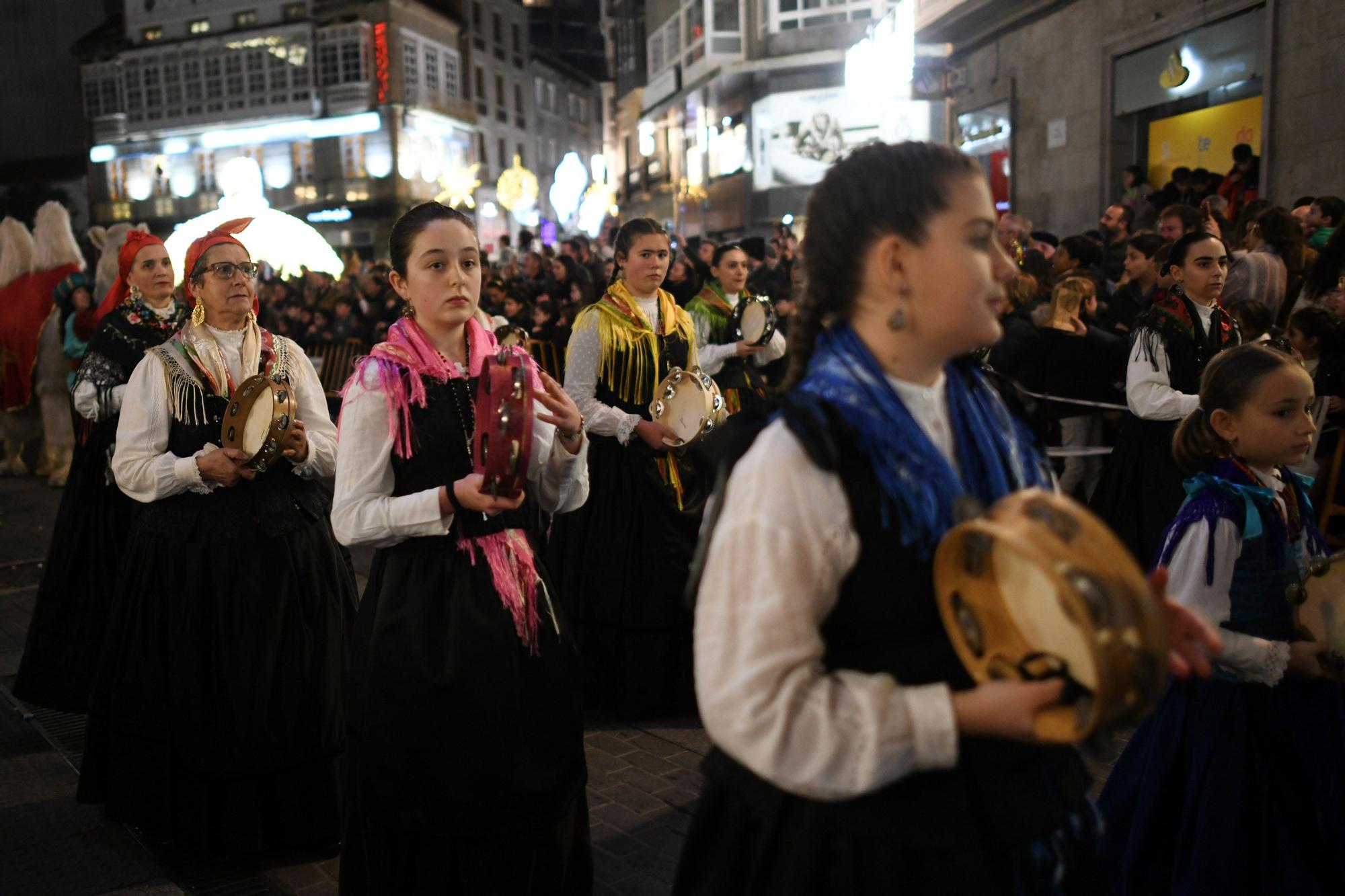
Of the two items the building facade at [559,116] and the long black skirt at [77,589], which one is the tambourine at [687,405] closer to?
the long black skirt at [77,589]

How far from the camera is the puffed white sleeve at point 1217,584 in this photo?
9.13 ft

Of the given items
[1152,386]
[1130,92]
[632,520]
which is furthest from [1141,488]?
[1130,92]

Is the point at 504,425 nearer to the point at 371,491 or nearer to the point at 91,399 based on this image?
the point at 371,491

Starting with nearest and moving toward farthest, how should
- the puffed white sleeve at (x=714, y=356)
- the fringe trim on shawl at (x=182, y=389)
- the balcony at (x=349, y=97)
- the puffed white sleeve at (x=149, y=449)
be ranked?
1. the puffed white sleeve at (x=149, y=449)
2. the fringe trim on shawl at (x=182, y=389)
3. the puffed white sleeve at (x=714, y=356)
4. the balcony at (x=349, y=97)

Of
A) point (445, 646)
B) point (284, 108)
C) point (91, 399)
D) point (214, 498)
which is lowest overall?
point (445, 646)

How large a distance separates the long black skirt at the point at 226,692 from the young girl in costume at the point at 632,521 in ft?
5.50

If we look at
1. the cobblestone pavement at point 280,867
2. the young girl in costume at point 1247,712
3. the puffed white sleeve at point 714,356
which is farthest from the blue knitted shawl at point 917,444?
the puffed white sleeve at point 714,356

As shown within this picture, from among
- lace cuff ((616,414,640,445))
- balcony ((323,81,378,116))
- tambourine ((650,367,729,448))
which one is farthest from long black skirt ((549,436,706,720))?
balcony ((323,81,378,116))

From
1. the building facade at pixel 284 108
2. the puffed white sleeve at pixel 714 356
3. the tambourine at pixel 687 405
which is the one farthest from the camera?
the building facade at pixel 284 108

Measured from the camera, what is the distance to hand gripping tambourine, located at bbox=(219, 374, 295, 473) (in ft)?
12.9

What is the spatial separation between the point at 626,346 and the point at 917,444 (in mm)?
3952

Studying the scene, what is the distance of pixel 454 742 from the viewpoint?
3047 millimetres

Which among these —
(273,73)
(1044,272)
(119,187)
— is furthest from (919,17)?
(119,187)

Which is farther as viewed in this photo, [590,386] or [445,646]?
[590,386]
